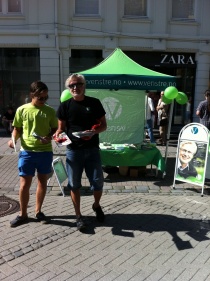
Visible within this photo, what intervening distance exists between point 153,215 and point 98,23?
400 inches

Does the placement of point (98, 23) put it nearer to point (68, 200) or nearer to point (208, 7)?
point (208, 7)

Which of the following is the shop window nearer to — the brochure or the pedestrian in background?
the pedestrian in background

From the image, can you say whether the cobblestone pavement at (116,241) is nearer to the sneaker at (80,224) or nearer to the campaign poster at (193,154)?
the sneaker at (80,224)

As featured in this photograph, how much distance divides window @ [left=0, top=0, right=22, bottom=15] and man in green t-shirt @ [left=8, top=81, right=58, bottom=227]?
10282mm

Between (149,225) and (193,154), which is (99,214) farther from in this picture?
(193,154)

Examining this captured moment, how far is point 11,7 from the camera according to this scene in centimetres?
1265

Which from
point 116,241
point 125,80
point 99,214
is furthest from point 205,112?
point 116,241

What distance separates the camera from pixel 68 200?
4930mm

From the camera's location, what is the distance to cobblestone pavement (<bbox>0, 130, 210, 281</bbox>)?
3025 mm

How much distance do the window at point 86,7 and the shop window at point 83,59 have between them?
154 cm

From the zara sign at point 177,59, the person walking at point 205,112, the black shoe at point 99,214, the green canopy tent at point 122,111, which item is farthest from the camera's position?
the zara sign at point 177,59

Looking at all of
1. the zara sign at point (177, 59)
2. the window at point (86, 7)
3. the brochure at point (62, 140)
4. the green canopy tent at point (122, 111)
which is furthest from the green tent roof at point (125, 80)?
the window at point (86, 7)

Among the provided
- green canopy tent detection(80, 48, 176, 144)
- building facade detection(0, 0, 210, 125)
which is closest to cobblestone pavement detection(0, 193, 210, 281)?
green canopy tent detection(80, 48, 176, 144)

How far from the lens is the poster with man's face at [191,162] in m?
5.38
